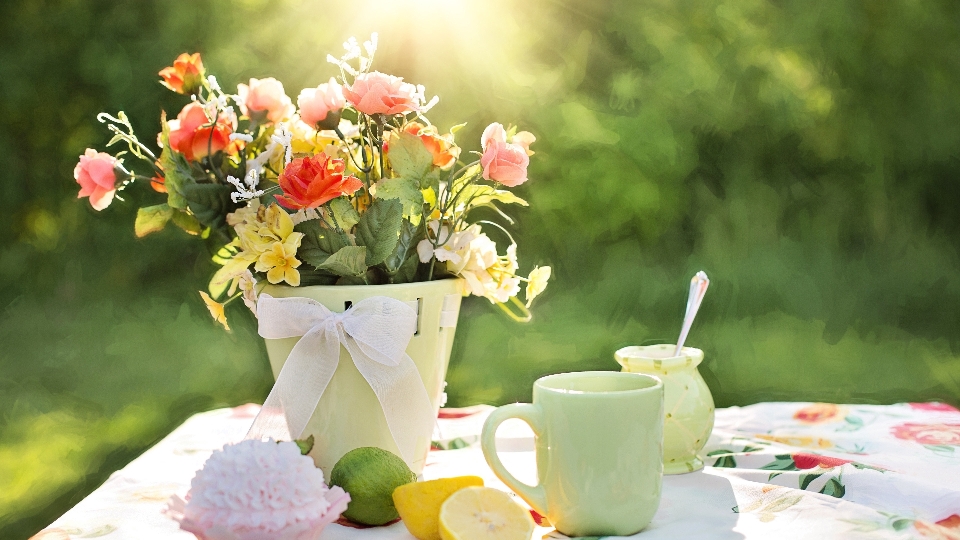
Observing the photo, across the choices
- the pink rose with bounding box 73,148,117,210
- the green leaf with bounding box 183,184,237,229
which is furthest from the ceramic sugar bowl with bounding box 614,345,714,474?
the pink rose with bounding box 73,148,117,210

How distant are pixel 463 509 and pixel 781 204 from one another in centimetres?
145

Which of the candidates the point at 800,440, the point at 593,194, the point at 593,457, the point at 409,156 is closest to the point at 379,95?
the point at 409,156

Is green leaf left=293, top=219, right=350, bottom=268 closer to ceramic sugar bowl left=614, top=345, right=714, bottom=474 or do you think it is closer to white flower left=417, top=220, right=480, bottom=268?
white flower left=417, top=220, right=480, bottom=268

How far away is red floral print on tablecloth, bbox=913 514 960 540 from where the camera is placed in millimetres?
659

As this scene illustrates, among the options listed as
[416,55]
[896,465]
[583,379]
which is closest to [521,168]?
[583,379]

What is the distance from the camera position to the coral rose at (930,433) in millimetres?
951

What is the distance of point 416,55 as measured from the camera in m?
1.73

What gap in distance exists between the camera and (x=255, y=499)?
0.58 m

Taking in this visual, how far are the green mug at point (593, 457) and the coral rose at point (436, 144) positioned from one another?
10.6 inches

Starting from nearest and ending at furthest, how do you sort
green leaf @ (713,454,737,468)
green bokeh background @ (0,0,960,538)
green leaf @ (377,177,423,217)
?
green leaf @ (377,177,423,217) → green leaf @ (713,454,737,468) → green bokeh background @ (0,0,960,538)

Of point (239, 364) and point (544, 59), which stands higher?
point (544, 59)

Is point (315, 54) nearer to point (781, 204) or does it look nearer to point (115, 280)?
point (115, 280)

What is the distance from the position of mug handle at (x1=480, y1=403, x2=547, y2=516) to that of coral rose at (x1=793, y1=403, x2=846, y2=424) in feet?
1.76

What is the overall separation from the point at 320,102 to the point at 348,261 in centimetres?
19
